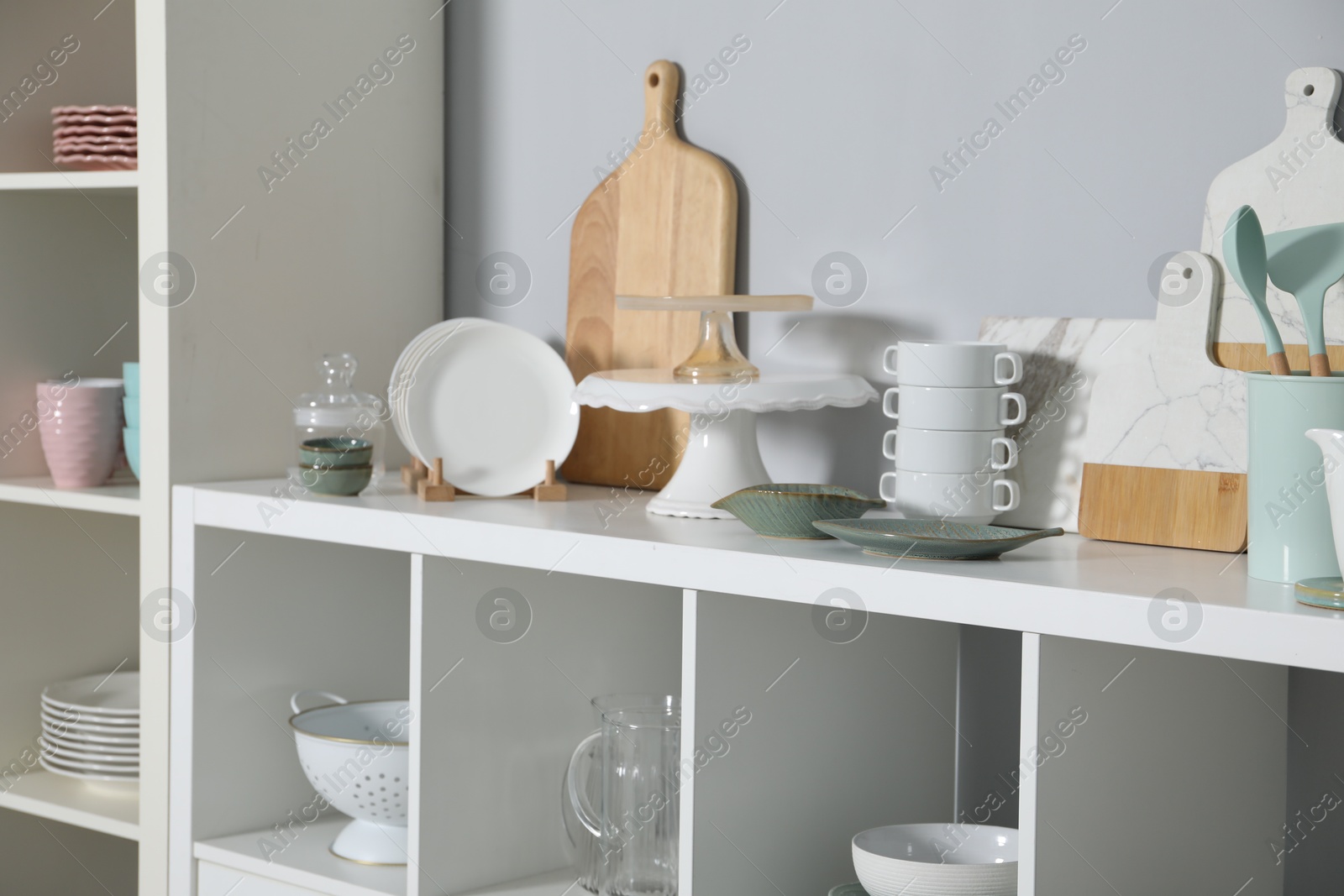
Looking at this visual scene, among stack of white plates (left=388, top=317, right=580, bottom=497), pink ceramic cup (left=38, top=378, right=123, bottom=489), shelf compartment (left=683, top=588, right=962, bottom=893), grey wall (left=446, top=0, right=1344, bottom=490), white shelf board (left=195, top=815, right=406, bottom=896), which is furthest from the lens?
pink ceramic cup (left=38, top=378, right=123, bottom=489)

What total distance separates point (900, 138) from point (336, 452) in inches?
27.6

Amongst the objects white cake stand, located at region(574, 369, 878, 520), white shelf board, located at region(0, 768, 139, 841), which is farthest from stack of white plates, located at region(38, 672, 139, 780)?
white cake stand, located at region(574, 369, 878, 520)

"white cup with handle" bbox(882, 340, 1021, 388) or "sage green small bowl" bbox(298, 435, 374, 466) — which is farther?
"sage green small bowl" bbox(298, 435, 374, 466)

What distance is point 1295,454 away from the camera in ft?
3.00

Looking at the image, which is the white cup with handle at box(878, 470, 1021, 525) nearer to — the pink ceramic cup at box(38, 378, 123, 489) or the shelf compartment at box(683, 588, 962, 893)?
the shelf compartment at box(683, 588, 962, 893)

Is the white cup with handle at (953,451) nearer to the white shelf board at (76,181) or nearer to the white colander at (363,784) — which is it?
the white colander at (363,784)

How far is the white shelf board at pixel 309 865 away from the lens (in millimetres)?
1353

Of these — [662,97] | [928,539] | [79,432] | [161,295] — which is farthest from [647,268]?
[79,432]

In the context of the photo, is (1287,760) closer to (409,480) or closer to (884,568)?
(884,568)

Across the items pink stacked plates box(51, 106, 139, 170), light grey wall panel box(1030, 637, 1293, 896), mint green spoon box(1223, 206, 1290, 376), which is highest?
pink stacked plates box(51, 106, 139, 170)

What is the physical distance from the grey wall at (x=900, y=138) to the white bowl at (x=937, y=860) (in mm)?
415

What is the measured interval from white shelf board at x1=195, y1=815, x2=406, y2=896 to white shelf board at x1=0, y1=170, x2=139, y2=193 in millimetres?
778

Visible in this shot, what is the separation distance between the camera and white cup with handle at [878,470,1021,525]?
3.88ft

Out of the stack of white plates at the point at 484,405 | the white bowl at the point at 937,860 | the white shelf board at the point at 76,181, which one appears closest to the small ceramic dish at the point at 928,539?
the white bowl at the point at 937,860
